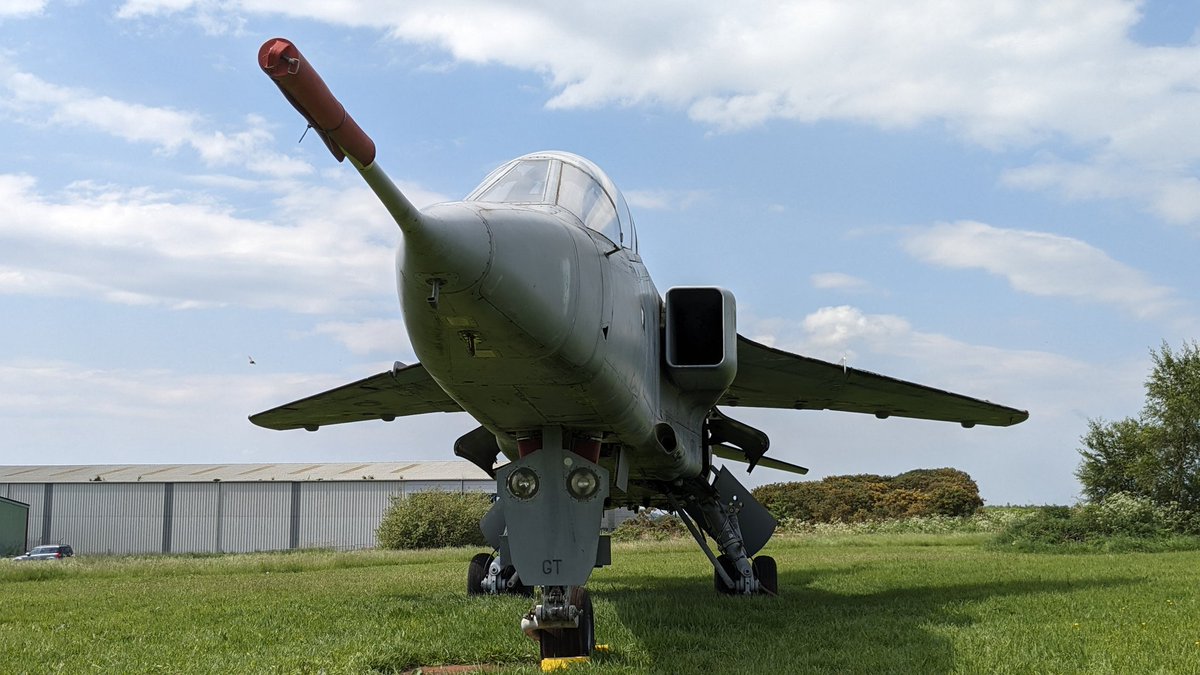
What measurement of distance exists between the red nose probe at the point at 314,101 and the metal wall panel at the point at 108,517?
1720 inches

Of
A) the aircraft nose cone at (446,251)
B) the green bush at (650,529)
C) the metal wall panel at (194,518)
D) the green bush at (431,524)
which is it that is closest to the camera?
the aircraft nose cone at (446,251)

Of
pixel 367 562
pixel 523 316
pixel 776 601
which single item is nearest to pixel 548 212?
pixel 523 316

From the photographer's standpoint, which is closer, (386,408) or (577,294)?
(577,294)

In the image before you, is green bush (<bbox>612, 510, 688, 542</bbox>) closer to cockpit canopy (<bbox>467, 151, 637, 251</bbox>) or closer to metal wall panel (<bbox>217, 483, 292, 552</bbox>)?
metal wall panel (<bbox>217, 483, 292, 552</bbox>)

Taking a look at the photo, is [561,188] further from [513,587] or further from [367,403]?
[367,403]

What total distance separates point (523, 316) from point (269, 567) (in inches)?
643

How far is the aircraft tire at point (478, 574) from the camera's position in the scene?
36.0 feet

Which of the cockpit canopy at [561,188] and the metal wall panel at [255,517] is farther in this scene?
the metal wall panel at [255,517]

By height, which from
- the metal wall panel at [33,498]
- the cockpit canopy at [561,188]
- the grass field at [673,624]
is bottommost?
the grass field at [673,624]

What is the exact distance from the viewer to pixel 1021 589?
417 inches


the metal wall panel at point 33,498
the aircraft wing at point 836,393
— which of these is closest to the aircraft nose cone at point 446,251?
the aircraft wing at point 836,393

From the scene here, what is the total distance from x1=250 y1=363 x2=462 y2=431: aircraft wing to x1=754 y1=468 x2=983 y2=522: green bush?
30493mm

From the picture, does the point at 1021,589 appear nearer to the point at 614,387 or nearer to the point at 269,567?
the point at 614,387

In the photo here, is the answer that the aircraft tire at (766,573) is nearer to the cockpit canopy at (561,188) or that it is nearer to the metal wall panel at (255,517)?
the cockpit canopy at (561,188)
